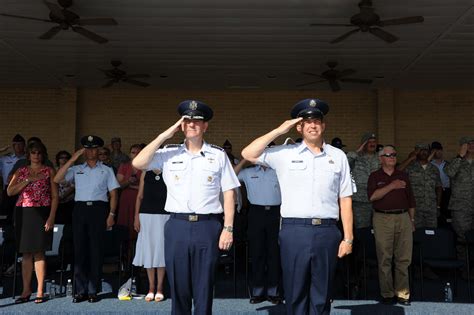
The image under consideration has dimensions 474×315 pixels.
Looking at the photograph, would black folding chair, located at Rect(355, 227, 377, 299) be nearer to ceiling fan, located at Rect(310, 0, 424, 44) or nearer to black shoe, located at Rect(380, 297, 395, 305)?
black shoe, located at Rect(380, 297, 395, 305)

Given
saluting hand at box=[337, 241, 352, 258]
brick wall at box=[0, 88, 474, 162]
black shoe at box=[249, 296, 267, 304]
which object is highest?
brick wall at box=[0, 88, 474, 162]

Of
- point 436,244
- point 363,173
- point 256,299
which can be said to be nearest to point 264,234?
point 256,299

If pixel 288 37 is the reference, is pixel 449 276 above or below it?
below

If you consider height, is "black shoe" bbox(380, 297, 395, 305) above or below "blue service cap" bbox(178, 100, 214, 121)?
below

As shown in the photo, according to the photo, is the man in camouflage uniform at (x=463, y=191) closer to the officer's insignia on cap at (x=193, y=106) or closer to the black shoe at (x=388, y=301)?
the black shoe at (x=388, y=301)

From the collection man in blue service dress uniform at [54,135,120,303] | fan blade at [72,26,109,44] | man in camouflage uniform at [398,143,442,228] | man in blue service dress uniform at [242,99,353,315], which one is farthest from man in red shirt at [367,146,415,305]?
fan blade at [72,26,109,44]

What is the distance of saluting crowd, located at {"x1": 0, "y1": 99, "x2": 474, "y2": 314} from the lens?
304 cm

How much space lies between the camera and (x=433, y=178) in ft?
19.7

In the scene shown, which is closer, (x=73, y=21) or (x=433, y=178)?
(x=73, y=21)

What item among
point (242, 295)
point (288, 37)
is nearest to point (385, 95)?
point (288, 37)

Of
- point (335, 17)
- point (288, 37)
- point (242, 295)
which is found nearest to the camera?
point (242, 295)

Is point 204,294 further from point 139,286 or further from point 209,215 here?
point 139,286

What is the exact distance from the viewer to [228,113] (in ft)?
32.6

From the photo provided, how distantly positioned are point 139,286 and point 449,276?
367 cm
